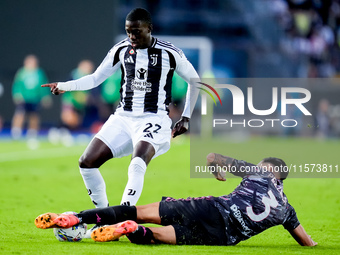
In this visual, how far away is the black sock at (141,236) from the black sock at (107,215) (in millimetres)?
164

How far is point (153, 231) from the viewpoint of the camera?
5.87 metres

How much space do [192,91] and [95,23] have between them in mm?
18495

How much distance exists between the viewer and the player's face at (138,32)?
662 centimetres

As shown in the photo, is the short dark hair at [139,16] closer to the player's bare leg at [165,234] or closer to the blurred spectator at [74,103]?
the player's bare leg at [165,234]

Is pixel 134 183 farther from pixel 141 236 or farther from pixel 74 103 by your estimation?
pixel 74 103

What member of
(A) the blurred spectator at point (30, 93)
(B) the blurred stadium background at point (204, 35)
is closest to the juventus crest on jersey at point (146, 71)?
(A) the blurred spectator at point (30, 93)

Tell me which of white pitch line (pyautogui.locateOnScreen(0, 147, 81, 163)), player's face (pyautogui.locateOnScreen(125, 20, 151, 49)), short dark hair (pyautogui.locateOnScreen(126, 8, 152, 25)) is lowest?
white pitch line (pyautogui.locateOnScreen(0, 147, 81, 163))

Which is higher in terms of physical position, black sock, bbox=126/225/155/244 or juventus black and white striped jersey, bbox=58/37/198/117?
juventus black and white striped jersey, bbox=58/37/198/117

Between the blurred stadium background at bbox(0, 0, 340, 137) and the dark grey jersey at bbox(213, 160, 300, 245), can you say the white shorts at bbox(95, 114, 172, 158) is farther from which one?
the blurred stadium background at bbox(0, 0, 340, 137)

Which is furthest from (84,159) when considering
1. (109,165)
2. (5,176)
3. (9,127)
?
(9,127)

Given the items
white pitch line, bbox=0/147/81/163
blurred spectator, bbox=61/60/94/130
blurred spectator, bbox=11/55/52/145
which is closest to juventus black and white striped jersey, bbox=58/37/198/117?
white pitch line, bbox=0/147/81/163

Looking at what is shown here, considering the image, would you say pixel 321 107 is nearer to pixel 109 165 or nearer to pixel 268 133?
pixel 268 133

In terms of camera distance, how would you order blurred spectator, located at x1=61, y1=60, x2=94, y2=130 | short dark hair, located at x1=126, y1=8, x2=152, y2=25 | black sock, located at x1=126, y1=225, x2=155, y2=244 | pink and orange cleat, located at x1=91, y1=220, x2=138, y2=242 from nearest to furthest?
pink and orange cleat, located at x1=91, y1=220, x2=138, y2=242 < black sock, located at x1=126, y1=225, x2=155, y2=244 < short dark hair, located at x1=126, y1=8, x2=152, y2=25 < blurred spectator, located at x1=61, y1=60, x2=94, y2=130

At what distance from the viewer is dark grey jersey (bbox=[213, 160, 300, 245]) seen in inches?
232
